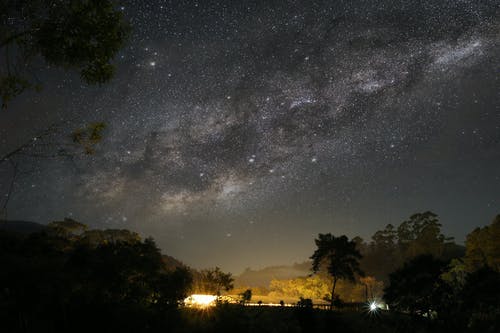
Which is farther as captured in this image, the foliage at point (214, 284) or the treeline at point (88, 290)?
the foliage at point (214, 284)

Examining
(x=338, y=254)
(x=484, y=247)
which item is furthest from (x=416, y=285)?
(x=484, y=247)

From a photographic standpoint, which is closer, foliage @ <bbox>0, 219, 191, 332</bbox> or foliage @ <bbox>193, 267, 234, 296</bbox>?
foliage @ <bbox>0, 219, 191, 332</bbox>

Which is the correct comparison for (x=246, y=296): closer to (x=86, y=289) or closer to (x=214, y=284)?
(x=214, y=284)

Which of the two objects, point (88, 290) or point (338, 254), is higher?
point (338, 254)

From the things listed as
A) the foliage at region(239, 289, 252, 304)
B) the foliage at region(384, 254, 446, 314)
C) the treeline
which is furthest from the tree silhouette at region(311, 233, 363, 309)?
the treeline

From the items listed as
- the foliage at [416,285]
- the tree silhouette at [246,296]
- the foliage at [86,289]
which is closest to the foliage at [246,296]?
the tree silhouette at [246,296]

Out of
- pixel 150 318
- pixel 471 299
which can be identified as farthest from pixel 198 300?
pixel 471 299

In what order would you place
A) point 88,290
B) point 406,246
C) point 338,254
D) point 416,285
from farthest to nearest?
point 406,246 → point 338,254 → point 416,285 → point 88,290

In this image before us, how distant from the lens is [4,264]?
22875 mm

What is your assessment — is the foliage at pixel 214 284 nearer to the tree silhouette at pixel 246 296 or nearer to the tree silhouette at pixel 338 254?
the tree silhouette at pixel 246 296

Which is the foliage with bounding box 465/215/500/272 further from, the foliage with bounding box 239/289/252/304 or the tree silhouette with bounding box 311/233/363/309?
the foliage with bounding box 239/289/252/304

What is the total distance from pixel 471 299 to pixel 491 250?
26872mm

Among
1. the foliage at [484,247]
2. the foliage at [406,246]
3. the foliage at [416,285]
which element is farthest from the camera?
the foliage at [406,246]

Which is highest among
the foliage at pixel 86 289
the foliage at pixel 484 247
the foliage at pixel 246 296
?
the foliage at pixel 484 247
